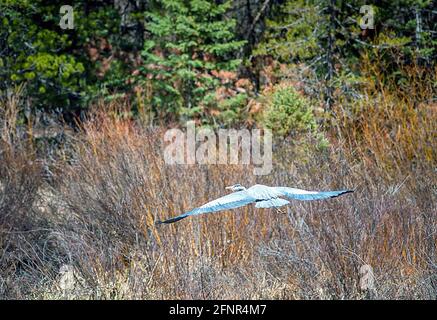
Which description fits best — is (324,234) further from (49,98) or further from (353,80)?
(49,98)

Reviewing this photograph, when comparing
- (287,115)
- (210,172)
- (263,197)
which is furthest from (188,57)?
(263,197)

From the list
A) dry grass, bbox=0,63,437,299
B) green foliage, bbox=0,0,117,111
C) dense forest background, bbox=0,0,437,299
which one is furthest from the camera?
green foliage, bbox=0,0,117,111

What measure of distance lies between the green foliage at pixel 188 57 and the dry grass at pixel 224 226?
5712mm

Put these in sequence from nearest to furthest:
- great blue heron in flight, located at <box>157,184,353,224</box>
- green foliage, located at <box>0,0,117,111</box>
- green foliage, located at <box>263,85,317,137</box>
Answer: great blue heron in flight, located at <box>157,184,353,224</box> → green foliage, located at <box>263,85,317,137</box> → green foliage, located at <box>0,0,117,111</box>

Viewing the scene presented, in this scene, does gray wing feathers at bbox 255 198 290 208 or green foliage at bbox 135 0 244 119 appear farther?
green foliage at bbox 135 0 244 119

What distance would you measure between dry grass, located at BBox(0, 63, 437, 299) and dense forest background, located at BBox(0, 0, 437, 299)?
2cm

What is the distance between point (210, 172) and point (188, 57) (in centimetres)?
796

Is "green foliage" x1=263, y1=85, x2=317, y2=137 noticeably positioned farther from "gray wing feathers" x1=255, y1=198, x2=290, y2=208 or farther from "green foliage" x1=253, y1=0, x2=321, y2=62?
"gray wing feathers" x1=255, y1=198, x2=290, y2=208

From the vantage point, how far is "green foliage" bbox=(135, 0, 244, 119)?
15609 mm

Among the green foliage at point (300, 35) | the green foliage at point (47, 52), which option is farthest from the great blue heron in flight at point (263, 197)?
the green foliage at point (47, 52)

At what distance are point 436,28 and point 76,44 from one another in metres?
8.00

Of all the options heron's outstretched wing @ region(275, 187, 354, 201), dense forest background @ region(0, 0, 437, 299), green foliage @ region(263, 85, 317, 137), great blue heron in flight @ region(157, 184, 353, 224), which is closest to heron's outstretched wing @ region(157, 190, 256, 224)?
great blue heron in flight @ region(157, 184, 353, 224)

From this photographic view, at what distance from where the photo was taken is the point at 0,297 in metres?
6.55
